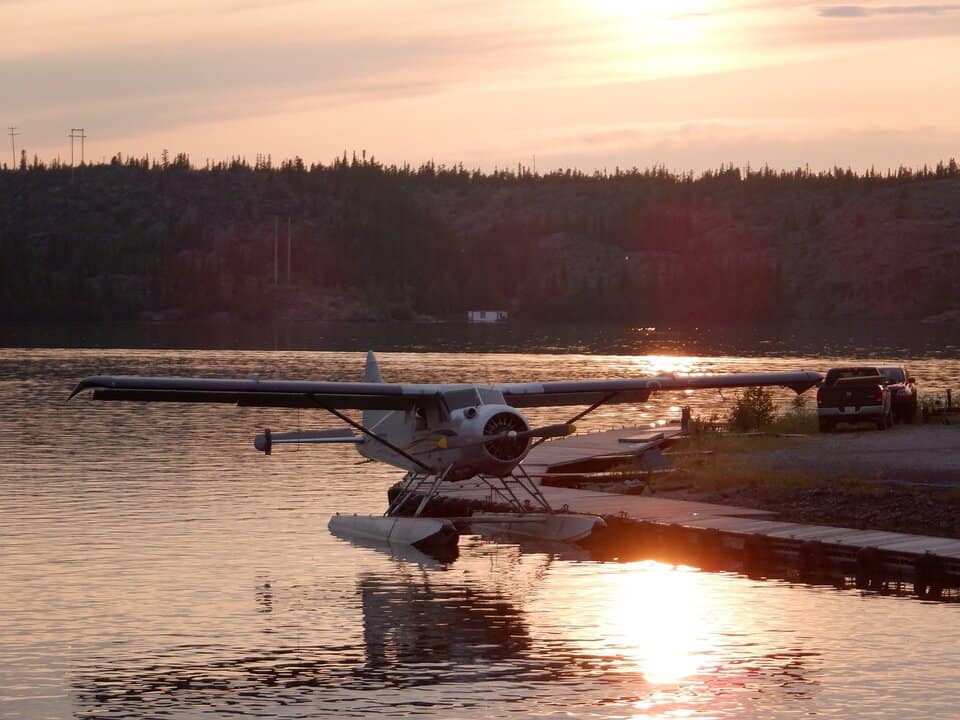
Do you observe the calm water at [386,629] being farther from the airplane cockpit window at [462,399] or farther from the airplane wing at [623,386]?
the airplane wing at [623,386]

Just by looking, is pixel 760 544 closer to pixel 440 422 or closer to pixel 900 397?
pixel 440 422

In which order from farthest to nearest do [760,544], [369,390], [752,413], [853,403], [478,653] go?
[752,413]
[853,403]
[369,390]
[760,544]
[478,653]

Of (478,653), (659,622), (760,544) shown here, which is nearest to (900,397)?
(760,544)

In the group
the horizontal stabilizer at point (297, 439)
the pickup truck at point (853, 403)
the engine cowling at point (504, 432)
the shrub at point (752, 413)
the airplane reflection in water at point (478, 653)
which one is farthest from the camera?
the shrub at point (752, 413)

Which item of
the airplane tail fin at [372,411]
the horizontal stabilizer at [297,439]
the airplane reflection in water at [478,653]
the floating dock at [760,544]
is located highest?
the airplane tail fin at [372,411]

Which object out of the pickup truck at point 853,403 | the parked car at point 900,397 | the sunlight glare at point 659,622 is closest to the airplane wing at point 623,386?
the sunlight glare at point 659,622

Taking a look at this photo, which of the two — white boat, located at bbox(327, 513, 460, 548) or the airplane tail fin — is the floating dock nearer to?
the airplane tail fin

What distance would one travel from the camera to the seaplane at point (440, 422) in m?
27.4

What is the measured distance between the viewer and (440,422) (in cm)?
2858

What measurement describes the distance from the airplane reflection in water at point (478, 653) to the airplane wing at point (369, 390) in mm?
3324

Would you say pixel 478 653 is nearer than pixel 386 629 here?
Yes

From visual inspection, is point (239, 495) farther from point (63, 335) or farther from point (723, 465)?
point (63, 335)

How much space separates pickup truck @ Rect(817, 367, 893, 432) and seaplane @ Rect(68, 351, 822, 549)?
13.3m

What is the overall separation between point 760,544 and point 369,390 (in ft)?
23.6
